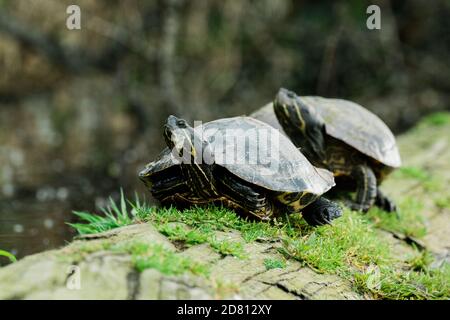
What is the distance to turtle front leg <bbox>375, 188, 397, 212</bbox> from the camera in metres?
5.52

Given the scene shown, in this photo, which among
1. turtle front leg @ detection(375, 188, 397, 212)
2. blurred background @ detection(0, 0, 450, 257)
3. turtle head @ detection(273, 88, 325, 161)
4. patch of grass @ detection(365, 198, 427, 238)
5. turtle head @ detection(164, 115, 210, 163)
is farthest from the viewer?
blurred background @ detection(0, 0, 450, 257)

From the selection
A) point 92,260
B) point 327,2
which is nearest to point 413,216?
point 92,260

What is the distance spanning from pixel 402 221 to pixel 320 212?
5.46ft

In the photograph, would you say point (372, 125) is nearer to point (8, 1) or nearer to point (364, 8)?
point (364, 8)

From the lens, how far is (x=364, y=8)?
1519cm

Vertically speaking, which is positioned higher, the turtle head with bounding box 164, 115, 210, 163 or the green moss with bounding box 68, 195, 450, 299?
the turtle head with bounding box 164, 115, 210, 163

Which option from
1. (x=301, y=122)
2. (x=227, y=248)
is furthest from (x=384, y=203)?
(x=227, y=248)

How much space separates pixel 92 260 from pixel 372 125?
357 centimetres

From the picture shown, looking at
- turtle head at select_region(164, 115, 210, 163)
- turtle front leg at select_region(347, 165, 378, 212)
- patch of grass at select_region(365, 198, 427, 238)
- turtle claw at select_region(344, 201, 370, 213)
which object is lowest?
patch of grass at select_region(365, 198, 427, 238)

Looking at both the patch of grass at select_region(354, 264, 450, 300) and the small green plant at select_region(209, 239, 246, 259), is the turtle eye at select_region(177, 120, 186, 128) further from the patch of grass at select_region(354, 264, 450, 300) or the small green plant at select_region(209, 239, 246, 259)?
the patch of grass at select_region(354, 264, 450, 300)

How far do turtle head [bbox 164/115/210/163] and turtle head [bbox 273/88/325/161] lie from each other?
1.52 m

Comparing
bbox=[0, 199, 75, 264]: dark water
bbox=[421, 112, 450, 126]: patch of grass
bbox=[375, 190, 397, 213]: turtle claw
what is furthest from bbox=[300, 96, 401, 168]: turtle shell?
bbox=[421, 112, 450, 126]: patch of grass

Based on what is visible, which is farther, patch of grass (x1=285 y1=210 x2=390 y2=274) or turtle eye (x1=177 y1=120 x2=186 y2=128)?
patch of grass (x1=285 y1=210 x2=390 y2=274)

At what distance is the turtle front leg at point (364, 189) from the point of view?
17.2 ft
